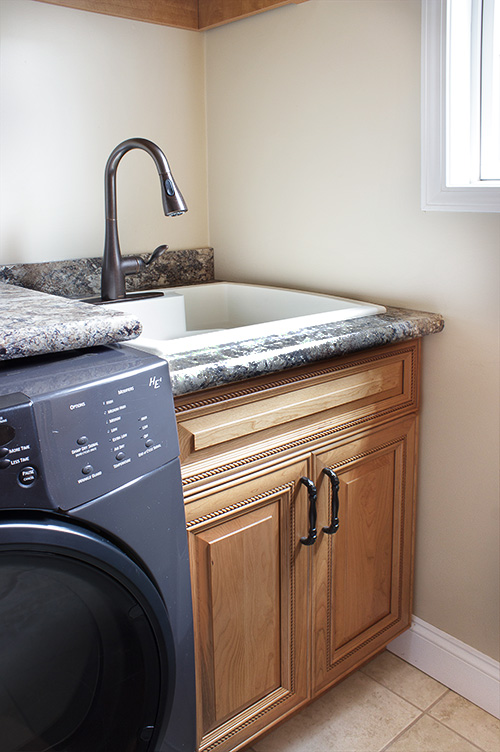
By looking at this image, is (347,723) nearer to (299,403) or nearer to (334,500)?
(334,500)

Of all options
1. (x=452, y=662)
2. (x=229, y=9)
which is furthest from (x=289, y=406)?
(x=229, y=9)

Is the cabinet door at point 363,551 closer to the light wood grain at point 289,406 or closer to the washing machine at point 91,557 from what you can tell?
the light wood grain at point 289,406

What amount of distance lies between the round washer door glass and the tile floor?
1.96ft

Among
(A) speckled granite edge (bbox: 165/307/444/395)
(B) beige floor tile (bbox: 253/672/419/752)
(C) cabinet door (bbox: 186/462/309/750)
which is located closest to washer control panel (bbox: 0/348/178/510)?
(A) speckled granite edge (bbox: 165/307/444/395)

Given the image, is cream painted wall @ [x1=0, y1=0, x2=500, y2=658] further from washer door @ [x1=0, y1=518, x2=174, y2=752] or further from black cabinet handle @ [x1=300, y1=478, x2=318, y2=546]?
washer door @ [x1=0, y1=518, x2=174, y2=752]

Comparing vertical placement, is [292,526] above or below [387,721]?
above

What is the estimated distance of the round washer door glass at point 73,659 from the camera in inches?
31.5

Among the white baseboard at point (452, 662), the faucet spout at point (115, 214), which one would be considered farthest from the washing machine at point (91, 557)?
the white baseboard at point (452, 662)

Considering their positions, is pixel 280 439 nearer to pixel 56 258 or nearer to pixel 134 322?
pixel 134 322

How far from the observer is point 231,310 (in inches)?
73.0

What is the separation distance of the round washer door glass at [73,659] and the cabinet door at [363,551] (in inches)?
19.6

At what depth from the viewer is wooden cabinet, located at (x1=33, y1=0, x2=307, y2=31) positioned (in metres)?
1.62

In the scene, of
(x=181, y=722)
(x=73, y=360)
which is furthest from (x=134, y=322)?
(x=181, y=722)

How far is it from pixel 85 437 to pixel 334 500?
642 mm
